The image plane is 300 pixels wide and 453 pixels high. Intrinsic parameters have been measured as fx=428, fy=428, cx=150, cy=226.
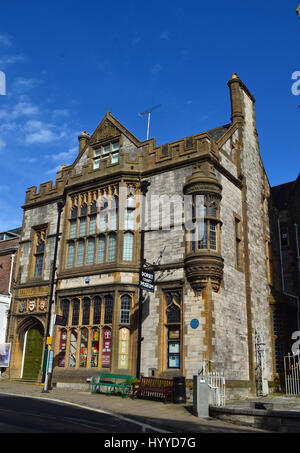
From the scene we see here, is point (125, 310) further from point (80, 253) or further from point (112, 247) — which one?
point (80, 253)

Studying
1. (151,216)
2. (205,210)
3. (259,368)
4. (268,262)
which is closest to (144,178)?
(151,216)

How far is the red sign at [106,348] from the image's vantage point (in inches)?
794

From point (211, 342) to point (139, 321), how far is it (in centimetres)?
383

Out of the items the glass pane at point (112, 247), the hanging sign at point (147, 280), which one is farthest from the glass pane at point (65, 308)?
the hanging sign at point (147, 280)

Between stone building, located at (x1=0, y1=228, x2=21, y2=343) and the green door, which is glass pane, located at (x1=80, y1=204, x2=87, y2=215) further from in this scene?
stone building, located at (x1=0, y1=228, x2=21, y2=343)

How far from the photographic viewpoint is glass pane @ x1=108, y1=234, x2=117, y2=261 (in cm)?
2200

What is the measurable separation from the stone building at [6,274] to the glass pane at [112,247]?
9.00 m

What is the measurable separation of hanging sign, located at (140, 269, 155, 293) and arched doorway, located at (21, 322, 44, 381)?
333 inches

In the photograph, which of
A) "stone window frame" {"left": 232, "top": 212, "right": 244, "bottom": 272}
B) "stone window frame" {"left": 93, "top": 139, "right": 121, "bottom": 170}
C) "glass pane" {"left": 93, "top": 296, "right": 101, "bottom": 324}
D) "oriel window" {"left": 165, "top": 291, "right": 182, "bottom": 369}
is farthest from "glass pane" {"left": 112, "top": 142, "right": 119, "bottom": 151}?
"oriel window" {"left": 165, "top": 291, "right": 182, "bottom": 369}

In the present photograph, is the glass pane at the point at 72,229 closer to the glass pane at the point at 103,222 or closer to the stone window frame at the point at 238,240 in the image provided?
the glass pane at the point at 103,222

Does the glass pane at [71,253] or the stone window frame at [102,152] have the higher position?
the stone window frame at [102,152]

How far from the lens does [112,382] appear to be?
63.8 ft

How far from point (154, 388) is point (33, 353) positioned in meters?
10.2

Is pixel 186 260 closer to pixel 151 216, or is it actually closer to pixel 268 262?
pixel 151 216
